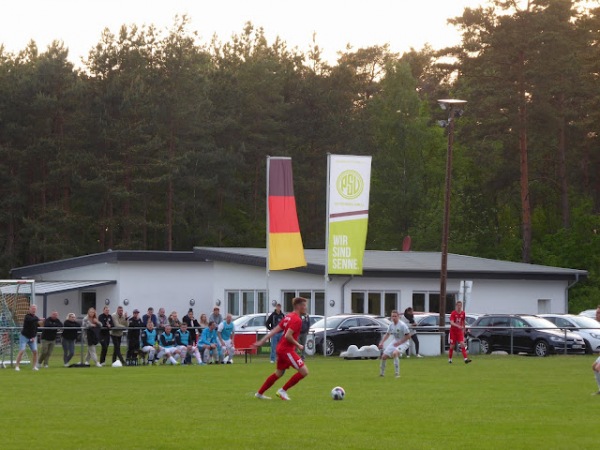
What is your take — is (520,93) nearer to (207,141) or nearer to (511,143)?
(511,143)

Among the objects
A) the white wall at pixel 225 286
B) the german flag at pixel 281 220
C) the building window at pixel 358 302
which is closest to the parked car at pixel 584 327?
the white wall at pixel 225 286

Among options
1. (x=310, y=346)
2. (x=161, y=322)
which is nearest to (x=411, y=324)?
(x=310, y=346)

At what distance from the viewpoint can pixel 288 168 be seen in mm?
42000

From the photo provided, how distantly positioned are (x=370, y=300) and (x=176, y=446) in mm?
38582

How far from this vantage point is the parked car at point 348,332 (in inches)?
1674

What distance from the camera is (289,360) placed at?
2089 cm

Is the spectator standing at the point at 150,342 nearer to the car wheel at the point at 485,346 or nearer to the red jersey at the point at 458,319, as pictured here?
the red jersey at the point at 458,319

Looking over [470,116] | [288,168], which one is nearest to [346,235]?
[288,168]

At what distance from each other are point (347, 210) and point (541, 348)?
8.47 m

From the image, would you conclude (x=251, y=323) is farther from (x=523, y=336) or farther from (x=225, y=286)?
(x=523, y=336)

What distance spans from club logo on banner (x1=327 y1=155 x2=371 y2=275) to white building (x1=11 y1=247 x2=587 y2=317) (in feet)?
33.4

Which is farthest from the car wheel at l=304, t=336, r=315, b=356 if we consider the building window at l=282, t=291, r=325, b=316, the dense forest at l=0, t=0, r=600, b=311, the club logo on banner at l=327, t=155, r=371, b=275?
the dense forest at l=0, t=0, r=600, b=311

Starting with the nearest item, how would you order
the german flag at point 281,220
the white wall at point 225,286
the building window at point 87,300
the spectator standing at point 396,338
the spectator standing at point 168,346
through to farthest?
1. the spectator standing at point 396,338
2. the spectator standing at point 168,346
3. the german flag at point 281,220
4. the white wall at point 225,286
5. the building window at point 87,300

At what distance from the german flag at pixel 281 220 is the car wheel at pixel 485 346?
724cm
